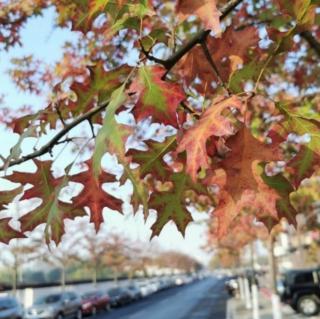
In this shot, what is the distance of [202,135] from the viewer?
63.7 inches

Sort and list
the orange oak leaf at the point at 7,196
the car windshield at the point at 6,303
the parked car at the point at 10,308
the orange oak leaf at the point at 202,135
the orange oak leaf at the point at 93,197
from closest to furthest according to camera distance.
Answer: the orange oak leaf at the point at 202,135 → the orange oak leaf at the point at 93,197 → the orange oak leaf at the point at 7,196 → the parked car at the point at 10,308 → the car windshield at the point at 6,303

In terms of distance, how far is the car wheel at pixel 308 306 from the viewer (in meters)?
21.5

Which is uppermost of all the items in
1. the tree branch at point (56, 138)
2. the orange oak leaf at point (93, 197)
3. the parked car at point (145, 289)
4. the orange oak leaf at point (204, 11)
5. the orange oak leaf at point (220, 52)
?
the orange oak leaf at point (220, 52)

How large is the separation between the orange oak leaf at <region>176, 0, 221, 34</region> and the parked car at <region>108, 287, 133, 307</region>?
4141cm

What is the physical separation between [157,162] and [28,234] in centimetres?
64

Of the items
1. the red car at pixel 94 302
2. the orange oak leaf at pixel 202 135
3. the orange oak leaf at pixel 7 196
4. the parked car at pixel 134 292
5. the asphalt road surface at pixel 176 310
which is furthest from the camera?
the parked car at pixel 134 292

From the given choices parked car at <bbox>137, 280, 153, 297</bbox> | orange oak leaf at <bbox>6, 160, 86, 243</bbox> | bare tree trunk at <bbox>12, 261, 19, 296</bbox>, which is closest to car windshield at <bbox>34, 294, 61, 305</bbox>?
bare tree trunk at <bbox>12, 261, 19, 296</bbox>

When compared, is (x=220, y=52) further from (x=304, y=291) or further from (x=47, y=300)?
(x=47, y=300)

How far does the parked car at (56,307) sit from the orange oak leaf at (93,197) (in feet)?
90.5

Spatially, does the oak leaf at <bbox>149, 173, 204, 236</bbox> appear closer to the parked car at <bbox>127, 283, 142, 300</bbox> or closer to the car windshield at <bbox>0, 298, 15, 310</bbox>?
the car windshield at <bbox>0, 298, 15, 310</bbox>

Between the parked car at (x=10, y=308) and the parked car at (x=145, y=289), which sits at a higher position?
the parked car at (x=10, y=308)

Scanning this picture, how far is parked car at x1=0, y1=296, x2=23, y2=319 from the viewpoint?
24516 mm

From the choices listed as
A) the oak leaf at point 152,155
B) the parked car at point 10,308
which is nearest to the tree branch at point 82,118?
the oak leaf at point 152,155

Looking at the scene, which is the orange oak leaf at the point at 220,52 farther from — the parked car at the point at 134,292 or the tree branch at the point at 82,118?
the parked car at the point at 134,292
